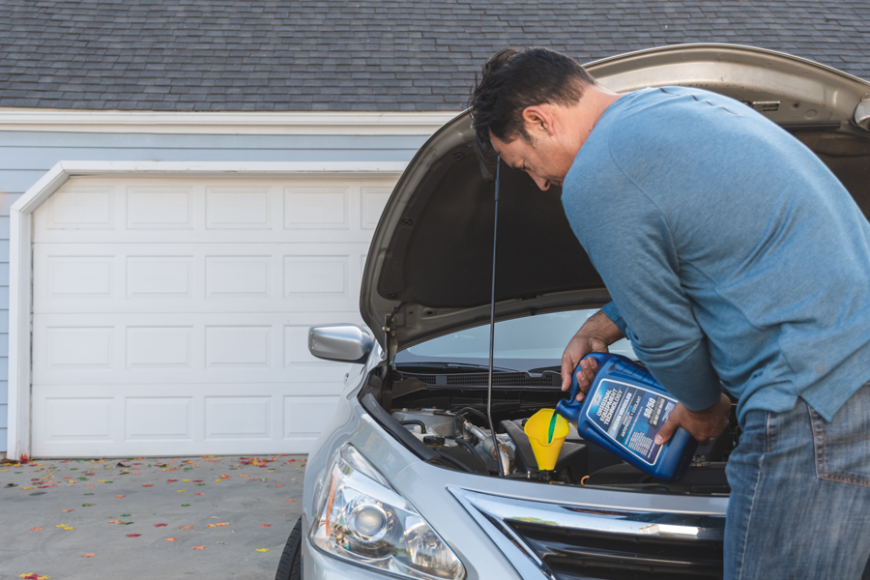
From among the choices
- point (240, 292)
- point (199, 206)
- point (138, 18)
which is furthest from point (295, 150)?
point (138, 18)

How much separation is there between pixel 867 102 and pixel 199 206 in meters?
5.57

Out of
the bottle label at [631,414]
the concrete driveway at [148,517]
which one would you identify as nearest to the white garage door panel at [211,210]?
the concrete driveway at [148,517]

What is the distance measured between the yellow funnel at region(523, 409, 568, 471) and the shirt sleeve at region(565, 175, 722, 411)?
52 centimetres

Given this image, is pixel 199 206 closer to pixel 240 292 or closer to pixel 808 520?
pixel 240 292

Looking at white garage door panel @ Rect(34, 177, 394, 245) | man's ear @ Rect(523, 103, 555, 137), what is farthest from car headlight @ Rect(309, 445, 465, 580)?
white garage door panel @ Rect(34, 177, 394, 245)

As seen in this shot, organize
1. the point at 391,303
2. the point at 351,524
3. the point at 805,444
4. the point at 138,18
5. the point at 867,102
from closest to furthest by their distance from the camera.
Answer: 1. the point at 805,444
2. the point at 351,524
3. the point at 867,102
4. the point at 391,303
5. the point at 138,18

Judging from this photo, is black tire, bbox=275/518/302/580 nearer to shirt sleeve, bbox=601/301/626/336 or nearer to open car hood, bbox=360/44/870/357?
open car hood, bbox=360/44/870/357

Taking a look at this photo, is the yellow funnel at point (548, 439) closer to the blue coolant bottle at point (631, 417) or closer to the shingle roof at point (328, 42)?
the blue coolant bottle at point (631, 417)

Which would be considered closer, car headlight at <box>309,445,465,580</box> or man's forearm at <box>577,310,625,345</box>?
car headlight at <box>309,445,465,580</box>

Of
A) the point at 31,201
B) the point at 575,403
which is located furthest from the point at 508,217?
the point at 31,201

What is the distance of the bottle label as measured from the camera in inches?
64.6

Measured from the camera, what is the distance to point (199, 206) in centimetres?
617

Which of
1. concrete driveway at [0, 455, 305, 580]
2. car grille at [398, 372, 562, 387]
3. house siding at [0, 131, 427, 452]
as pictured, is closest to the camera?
car grille at [398, 372, 562, 387]

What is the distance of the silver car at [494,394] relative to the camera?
1377 millimetres
